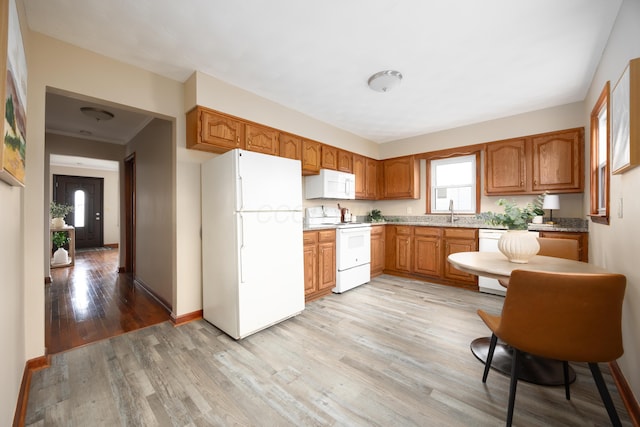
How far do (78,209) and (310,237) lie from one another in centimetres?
827

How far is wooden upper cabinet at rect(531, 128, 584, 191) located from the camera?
312 centimetres

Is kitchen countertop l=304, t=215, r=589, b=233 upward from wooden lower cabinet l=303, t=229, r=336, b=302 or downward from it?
upward

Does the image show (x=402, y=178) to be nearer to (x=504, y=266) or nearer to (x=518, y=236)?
(x=518, y=236)

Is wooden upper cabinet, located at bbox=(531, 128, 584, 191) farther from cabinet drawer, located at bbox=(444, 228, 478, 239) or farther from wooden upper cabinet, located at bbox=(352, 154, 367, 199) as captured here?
wooden upper cabinet, located at bbox=(352, 154, 367, 199)

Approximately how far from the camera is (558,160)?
3260 mm

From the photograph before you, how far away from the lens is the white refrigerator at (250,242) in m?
2.28

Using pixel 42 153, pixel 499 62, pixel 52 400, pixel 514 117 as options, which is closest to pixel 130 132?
pixel 42 153

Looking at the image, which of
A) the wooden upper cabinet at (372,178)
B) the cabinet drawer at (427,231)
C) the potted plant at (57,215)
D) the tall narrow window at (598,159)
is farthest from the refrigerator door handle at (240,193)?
the potted plant at (57,215)

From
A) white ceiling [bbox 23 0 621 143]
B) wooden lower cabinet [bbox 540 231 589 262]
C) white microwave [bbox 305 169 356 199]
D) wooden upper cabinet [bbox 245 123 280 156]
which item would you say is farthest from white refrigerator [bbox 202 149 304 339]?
wooden lower cabinet [bbox 540 231 589 262]

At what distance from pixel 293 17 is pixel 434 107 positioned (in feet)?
7.58

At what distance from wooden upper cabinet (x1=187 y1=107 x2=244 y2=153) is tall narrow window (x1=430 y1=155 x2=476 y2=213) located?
11.4 ft

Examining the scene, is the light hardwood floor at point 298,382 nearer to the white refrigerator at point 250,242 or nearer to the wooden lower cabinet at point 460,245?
the white refrigerator at point 250,242

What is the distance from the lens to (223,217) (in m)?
2.40

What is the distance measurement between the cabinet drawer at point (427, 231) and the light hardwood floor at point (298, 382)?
1.65 metres
